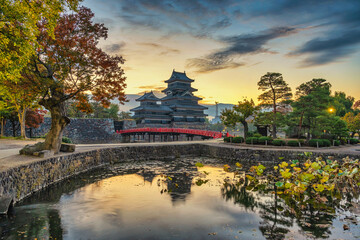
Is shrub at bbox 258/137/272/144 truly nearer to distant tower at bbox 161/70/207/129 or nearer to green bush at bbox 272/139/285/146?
green bush at bbox 272/139/285/146

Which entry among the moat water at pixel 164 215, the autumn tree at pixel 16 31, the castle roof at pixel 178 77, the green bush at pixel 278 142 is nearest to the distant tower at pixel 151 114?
the castle roof at pixel 178 77

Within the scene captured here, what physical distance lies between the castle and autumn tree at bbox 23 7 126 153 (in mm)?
37361

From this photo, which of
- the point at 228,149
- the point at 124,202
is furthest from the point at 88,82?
the point at 228,149

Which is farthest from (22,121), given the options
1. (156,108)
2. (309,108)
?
(309,108)

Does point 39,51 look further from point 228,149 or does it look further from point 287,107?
point 287,107

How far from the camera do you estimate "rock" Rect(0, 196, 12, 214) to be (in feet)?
24.5

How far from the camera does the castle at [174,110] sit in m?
52.5

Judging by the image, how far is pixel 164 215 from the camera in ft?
26.7

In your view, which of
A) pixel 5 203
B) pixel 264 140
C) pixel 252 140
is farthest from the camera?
pixel 252 140

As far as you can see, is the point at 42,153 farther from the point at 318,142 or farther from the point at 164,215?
the point at 318,142

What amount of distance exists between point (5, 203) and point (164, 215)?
5345mm

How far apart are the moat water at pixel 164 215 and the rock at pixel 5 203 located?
233 millimetres

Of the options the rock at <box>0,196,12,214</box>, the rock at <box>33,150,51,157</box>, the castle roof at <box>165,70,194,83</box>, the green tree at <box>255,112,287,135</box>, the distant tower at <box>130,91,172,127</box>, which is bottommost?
the rock at <box>0,196,12,214</box>

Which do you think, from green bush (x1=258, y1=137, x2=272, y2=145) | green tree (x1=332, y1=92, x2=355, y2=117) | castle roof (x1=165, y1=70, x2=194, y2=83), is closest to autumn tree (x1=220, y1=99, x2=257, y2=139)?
green bush (x1=258, y1=137, x2=272, y2=145)
